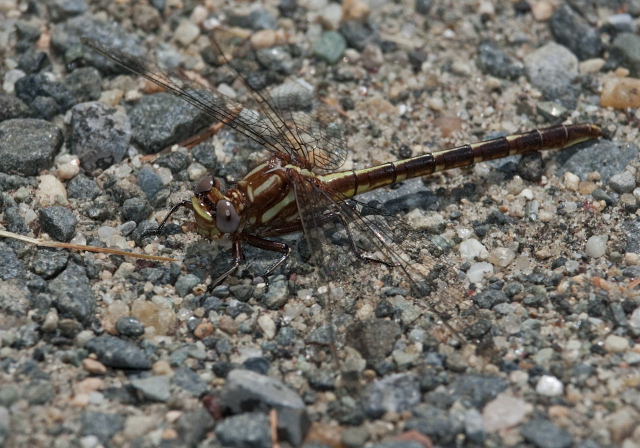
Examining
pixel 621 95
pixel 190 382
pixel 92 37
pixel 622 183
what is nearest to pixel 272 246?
pixel 190 382

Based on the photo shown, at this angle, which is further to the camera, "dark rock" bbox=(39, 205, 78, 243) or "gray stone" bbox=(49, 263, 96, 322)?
"dark rock" bbox=(39, 205, 78, 243)

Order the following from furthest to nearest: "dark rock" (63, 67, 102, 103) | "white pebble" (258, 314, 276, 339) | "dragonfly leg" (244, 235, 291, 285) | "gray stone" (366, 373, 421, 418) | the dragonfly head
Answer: "dark rock" (63, 67, 102, 103) < "dragonfly leg" (244, 235, 291, 285) < the dragonfly head < "white pebble" (258, 314, 276, 339) < "gray stone" (366, 373, 421, 418)

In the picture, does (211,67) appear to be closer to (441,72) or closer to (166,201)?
(166,201)

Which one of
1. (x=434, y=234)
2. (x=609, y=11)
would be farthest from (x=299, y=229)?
(x=609, y=11)

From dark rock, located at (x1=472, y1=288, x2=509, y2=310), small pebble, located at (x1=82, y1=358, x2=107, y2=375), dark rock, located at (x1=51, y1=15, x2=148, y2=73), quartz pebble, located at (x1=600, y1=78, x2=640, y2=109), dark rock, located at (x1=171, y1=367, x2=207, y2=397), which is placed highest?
quartz pebble, located at (x1=600, y1=78, x2=640, y2=109)

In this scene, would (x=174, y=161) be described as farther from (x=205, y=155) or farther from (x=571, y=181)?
(x=571, y=181)

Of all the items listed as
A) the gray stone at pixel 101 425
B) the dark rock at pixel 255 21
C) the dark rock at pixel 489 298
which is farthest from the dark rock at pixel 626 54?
the gray stone at pixel 101 425

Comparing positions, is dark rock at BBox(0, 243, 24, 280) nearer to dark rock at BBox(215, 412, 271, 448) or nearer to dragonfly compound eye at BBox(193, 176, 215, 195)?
dragonfly compound eye at BBox(193, 176, 215, 195)

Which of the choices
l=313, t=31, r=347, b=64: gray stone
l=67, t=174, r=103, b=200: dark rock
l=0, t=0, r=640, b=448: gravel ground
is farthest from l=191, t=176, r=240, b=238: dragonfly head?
l=313, t=31, r=347, b=64: gray stone

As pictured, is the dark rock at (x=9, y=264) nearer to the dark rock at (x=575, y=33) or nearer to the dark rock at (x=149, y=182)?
the dark rock at (x=149, y=182)
